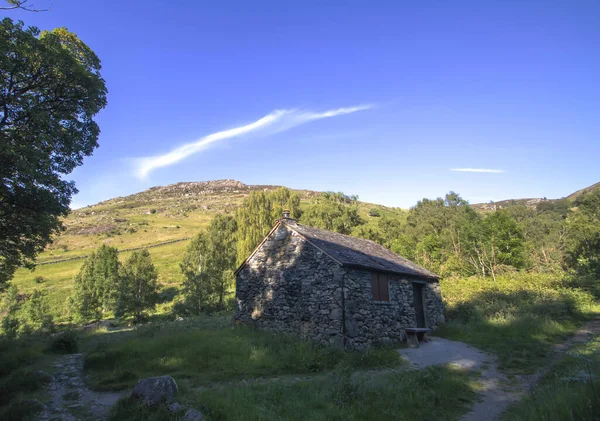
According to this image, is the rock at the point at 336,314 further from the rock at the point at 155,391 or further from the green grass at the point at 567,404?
the rock at the point at 155,391

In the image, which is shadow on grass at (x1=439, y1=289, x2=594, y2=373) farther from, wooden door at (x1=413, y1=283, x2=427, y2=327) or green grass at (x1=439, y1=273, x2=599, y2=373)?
wooden door at (x1=413, y1=283, x2=427, y2=327)

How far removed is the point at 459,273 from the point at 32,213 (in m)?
40.6

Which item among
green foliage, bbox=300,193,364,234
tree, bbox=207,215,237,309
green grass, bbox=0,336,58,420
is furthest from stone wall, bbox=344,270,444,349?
green foliage, bbox=300,193,364,234

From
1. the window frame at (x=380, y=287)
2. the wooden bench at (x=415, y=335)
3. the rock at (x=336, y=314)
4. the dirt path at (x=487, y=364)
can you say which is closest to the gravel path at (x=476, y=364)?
the dirt path at (x=487, y=364)

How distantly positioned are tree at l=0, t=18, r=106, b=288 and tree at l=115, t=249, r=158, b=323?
16869 millimetres

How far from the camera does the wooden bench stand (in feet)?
52.6

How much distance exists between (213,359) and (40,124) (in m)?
10.3

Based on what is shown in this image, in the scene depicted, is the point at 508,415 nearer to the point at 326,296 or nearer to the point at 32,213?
the point at 326,296

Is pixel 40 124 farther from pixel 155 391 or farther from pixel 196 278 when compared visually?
pixel 196 278

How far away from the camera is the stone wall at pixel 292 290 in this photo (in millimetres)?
14555

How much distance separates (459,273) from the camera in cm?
3862

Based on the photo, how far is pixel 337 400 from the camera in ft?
25.5

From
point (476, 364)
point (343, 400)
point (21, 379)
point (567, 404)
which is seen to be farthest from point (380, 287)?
point (21, 379)

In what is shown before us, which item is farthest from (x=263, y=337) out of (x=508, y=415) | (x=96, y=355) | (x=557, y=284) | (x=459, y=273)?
(x=459, y=273)
